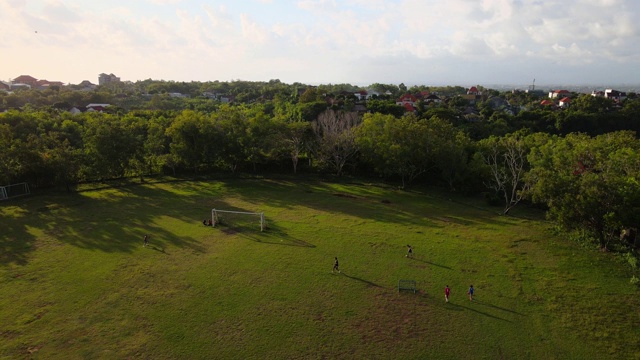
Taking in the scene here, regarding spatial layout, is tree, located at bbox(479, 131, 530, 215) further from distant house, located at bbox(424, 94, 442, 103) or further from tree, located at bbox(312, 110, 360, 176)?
distant house, located at bbox(424, 94, 442, 103)

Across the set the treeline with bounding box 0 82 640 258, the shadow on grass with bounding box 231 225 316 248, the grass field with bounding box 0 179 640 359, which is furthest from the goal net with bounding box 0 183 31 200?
the shadow on grass with bounding box 231 225 316 248

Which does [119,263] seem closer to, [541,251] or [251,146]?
[251,146]

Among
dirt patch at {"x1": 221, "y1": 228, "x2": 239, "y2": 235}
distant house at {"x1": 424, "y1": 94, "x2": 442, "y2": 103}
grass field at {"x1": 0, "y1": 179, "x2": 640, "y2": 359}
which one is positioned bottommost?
grass field at {"x1": 0, "y1": 179, "x2": 640, "y2": 359}

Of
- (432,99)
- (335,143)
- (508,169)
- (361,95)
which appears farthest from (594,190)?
(361,95)

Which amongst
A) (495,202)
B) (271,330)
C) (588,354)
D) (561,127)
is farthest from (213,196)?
(561,127)

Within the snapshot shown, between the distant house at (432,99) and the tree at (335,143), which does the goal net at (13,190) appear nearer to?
the tree at (335,143)

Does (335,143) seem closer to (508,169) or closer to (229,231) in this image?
(229,231)

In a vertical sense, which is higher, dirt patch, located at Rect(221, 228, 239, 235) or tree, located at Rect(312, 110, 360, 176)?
tree, located at Rect(312, 110, 360, 176)
